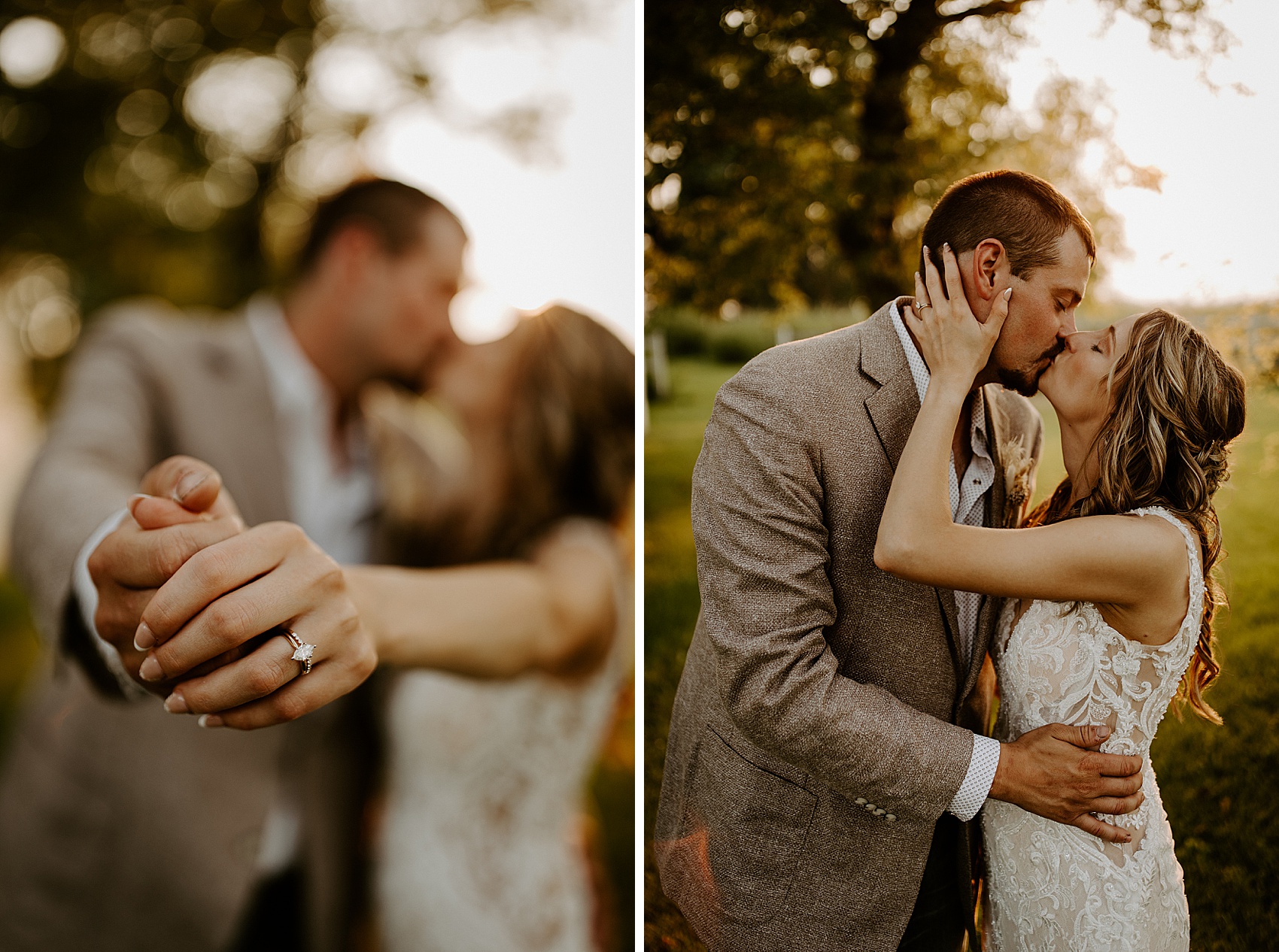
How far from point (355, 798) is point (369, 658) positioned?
157 centimetres

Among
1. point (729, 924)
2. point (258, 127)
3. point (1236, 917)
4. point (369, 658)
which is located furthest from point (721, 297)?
point (1236, 917)

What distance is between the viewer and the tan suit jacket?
2018 mm

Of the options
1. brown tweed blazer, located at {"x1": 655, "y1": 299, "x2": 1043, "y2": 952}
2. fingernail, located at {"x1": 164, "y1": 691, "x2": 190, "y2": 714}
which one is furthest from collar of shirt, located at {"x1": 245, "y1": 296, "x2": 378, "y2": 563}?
brown tweed blazer, located at {"x1": 655, "y1": 299, "x2": 1043, "y2": 952}

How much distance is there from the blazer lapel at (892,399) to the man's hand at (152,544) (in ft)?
Result: 3.57

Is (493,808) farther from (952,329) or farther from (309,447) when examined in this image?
(952,329)

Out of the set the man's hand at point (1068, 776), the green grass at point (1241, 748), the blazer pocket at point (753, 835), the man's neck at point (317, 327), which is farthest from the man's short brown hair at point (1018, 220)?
the man's neck at point (317, 327)

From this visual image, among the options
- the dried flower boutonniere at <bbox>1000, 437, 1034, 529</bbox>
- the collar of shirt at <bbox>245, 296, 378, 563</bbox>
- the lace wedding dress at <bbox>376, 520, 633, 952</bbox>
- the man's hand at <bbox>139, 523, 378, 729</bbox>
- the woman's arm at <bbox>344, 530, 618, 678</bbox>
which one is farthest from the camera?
the collar of shirt at <bbox>245, 296, 378, 563</bbox>

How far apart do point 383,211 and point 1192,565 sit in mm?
2354

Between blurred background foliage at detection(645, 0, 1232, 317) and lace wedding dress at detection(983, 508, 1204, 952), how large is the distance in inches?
39.5

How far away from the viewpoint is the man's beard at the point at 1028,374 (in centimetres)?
127

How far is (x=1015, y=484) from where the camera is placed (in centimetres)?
142

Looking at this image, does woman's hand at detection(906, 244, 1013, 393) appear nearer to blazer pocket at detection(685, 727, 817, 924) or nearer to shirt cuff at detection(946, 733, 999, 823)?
shirt cuff at detection(946, 733, 999, 823)

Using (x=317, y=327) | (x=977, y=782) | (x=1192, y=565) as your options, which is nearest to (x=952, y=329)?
(x=1192, y=565)

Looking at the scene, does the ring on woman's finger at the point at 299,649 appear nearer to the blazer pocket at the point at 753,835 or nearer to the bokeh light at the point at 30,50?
the blazer pocket at the point at 753,835
